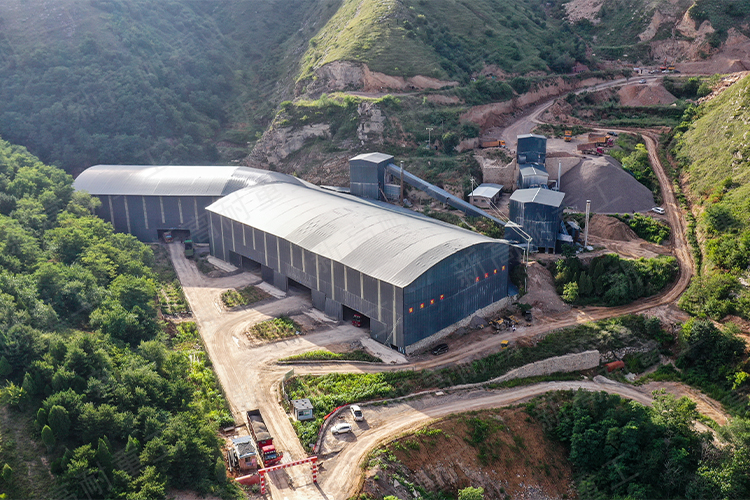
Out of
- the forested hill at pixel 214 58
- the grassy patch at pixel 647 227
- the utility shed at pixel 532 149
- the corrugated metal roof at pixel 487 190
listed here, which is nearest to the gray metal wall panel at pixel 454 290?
the corrugated metal roof at pixel 487 190

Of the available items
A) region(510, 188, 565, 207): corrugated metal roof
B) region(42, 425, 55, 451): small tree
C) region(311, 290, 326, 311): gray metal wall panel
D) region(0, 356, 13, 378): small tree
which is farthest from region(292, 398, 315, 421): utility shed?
region(510, 188, 565, 207): corrugated metal roof

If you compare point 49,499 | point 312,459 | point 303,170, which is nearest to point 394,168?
point 303,170

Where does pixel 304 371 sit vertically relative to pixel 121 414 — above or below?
below

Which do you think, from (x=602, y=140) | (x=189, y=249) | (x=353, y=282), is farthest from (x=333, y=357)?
(x=602, y=140)

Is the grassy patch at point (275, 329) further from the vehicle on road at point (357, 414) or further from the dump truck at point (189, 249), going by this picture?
the dump truck at point (189, 249)

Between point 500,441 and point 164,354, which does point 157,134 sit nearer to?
point 164,354

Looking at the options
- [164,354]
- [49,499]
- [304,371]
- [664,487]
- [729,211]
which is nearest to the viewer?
[49,499]
